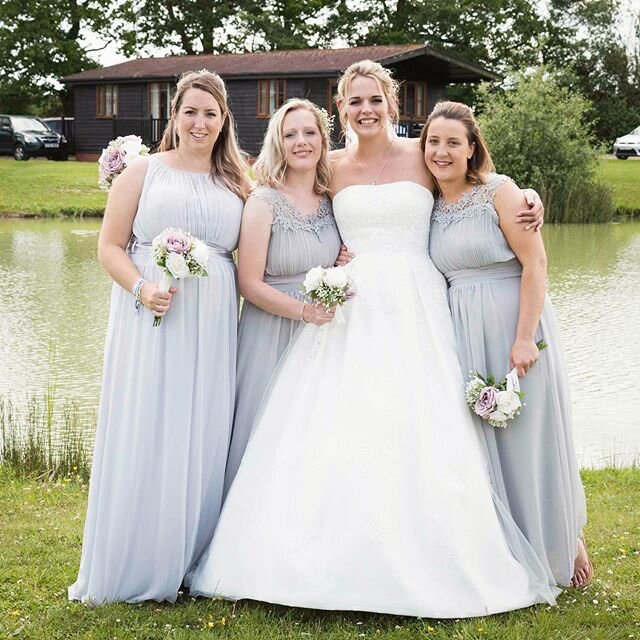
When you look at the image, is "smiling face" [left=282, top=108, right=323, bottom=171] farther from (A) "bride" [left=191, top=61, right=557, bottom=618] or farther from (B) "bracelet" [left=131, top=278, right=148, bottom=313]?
(B) "bracelet" [left=131, top=278, right=148, bottom=313]

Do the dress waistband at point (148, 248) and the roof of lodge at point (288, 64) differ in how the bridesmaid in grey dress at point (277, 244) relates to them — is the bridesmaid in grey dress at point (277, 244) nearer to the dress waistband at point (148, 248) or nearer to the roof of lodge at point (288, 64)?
the dress waistband at point (148, 248)

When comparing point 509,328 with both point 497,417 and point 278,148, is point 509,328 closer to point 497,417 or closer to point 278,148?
point 497,417

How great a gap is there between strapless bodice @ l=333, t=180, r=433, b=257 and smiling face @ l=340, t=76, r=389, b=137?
0.30 meters

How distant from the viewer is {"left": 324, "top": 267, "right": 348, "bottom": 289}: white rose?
14.2ft

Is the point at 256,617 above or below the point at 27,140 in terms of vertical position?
below

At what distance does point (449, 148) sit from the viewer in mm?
4582

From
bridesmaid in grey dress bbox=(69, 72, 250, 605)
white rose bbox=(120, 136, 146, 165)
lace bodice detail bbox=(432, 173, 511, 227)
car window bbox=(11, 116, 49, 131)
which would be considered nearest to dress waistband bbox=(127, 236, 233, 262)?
bridesmaid in grey dress bbox=(69, 72, 250, 605)

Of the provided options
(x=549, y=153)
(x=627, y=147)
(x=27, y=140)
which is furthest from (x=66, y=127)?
(x=627, y=147)

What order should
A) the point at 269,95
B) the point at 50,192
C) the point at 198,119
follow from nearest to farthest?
1. the point at 198,119
2. the point at 50,192
3. the point at 269,95

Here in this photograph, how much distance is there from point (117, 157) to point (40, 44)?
129ft

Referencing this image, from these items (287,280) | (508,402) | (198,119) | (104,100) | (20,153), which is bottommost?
(508,402)

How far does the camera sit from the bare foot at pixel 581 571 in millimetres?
4680

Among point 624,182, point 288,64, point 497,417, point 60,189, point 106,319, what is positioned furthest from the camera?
point 288,64

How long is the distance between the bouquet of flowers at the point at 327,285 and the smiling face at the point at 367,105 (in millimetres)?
853
